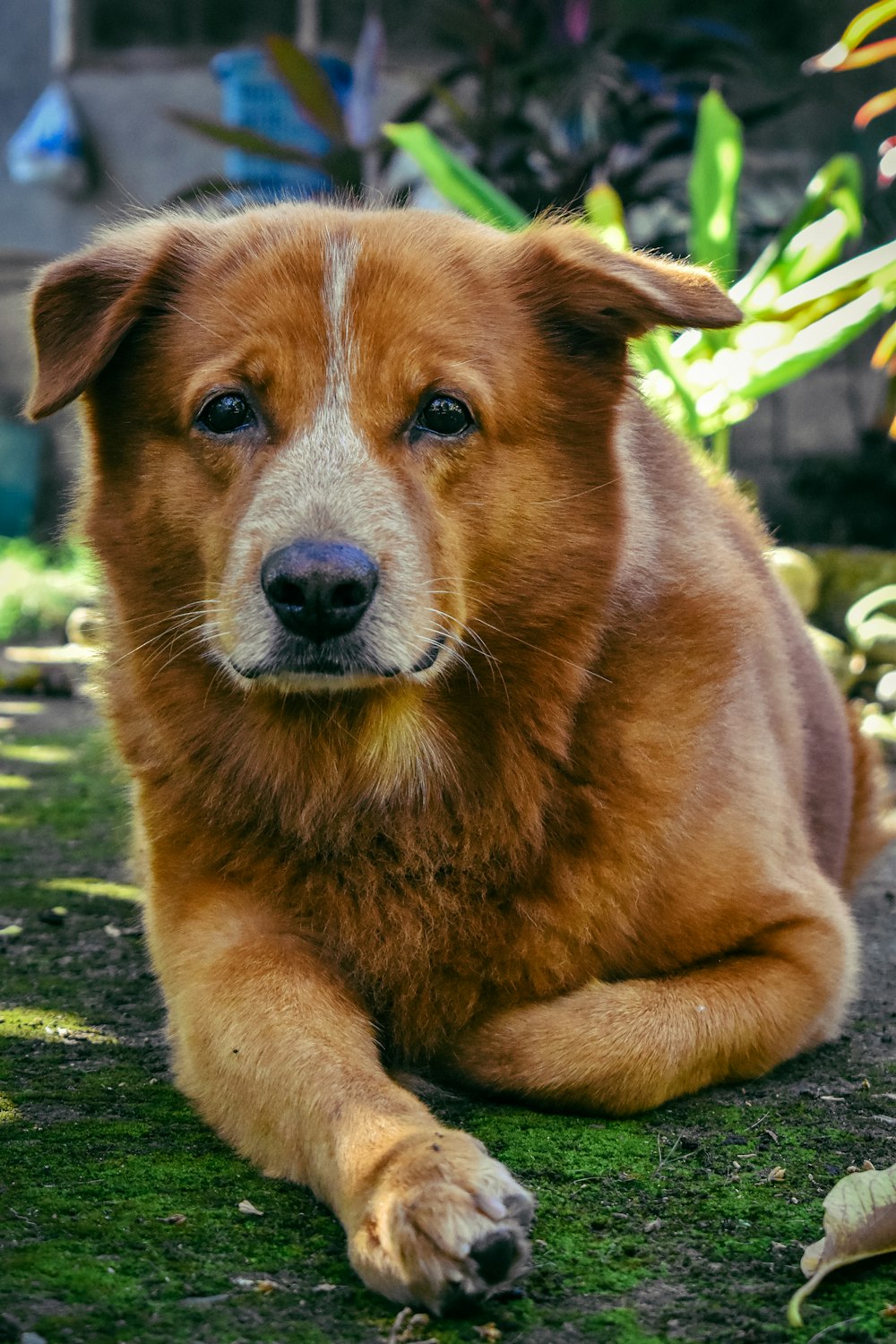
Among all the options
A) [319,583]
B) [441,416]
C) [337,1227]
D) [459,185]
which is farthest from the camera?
[459,185]


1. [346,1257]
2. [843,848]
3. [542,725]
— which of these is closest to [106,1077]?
[346,1257]

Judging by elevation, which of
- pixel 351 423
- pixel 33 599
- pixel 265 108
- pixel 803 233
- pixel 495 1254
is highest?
pixel 265 108

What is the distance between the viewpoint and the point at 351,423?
2.41 m

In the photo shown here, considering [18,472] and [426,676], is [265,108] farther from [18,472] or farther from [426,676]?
[426,676]

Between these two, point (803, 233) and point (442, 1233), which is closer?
point (442, 1233)

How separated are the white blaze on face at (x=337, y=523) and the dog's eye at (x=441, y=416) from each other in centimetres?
13

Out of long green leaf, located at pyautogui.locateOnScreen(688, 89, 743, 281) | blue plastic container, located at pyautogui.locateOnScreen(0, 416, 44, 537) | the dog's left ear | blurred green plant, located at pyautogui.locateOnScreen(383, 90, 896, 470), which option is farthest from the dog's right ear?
blue plastic container, located at pyautogui.locateOnScreen(0, 416, 44, 537)

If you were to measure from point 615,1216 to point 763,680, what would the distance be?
133 centimetres

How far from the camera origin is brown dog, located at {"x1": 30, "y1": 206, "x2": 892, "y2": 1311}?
7.63 ft

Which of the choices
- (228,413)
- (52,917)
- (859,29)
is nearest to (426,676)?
(228,413)

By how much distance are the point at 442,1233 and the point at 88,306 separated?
5.88ft

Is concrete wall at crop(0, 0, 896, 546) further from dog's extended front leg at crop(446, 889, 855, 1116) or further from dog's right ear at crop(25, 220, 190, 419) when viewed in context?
dog's extended front leg at crop(446, 889, 855, 1116)

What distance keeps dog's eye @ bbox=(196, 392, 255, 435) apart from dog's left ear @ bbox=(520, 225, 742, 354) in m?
0.58

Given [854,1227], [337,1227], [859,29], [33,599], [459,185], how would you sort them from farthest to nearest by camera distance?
[33,599] < [459,185] < [859,29] < [337,1227] < [854,1227]
